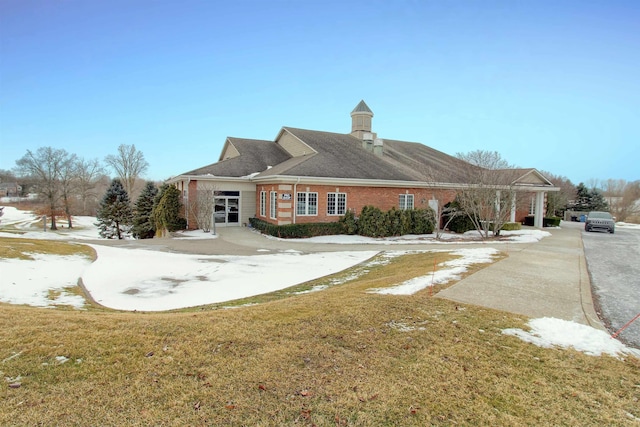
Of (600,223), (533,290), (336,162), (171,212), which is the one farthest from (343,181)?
(600,223)

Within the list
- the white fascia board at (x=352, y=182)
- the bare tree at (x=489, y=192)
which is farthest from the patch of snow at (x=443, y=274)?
the white fascia board at (x=352, y=182)

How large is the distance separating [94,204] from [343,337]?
217 ft

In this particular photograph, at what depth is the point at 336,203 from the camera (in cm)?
2073

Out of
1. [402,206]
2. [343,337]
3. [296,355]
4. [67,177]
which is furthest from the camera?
[67,177]

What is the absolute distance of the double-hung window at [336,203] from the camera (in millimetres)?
20594

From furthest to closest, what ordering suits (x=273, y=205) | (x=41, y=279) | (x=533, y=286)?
1. (x=273, y=205)
2. (x=41, y=279)
3. (x=533, y=286)

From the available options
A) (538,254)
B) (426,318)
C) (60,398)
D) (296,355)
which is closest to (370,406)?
(296,355)

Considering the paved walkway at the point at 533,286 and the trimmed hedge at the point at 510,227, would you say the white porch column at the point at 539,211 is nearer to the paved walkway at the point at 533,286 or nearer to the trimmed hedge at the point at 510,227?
the trimmed hedge at the point at 510,227

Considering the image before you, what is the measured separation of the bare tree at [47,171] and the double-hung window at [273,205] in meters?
37.5

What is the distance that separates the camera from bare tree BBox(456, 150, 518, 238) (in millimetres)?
19094

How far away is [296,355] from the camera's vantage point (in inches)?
167

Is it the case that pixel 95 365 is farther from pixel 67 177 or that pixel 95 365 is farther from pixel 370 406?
pixel 67 177

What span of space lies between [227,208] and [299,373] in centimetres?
1972

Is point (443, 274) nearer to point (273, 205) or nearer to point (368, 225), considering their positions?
point (368, 225)
